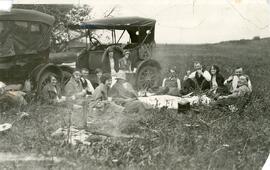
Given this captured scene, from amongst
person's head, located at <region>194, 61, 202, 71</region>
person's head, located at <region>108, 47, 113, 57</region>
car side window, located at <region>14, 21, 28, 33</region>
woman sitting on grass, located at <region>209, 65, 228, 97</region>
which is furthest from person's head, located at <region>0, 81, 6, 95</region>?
woman sitting on grass, located at <region>209, 65, 228, 97</region>

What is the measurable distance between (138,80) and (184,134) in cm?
65

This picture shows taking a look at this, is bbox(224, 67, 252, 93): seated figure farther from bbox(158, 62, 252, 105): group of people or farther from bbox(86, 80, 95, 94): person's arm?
bbox(86, 80, 95, 94): person's arm

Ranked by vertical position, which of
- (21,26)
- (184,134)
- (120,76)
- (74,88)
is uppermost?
(21,26)

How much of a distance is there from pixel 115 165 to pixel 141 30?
48.6 inches

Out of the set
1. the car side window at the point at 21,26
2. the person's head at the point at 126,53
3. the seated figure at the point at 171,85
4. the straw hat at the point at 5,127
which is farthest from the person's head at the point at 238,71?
the straw hat at the point at 5,127

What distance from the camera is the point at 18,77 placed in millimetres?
4414

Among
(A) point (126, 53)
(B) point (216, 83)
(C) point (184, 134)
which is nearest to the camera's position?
(C) point (184, 134)

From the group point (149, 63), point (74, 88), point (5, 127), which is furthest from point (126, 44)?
point (5, 127)

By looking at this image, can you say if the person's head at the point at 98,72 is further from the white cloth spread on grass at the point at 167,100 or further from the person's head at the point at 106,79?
the white cloth spread on grass at the point at 167,100

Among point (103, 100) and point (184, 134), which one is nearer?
point (184, 134)

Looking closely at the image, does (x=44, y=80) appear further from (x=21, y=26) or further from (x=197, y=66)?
(x=197, y=66)

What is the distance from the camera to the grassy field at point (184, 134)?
4.17 m

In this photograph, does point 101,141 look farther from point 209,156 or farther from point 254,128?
point 254,128

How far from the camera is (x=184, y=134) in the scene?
169 inches
